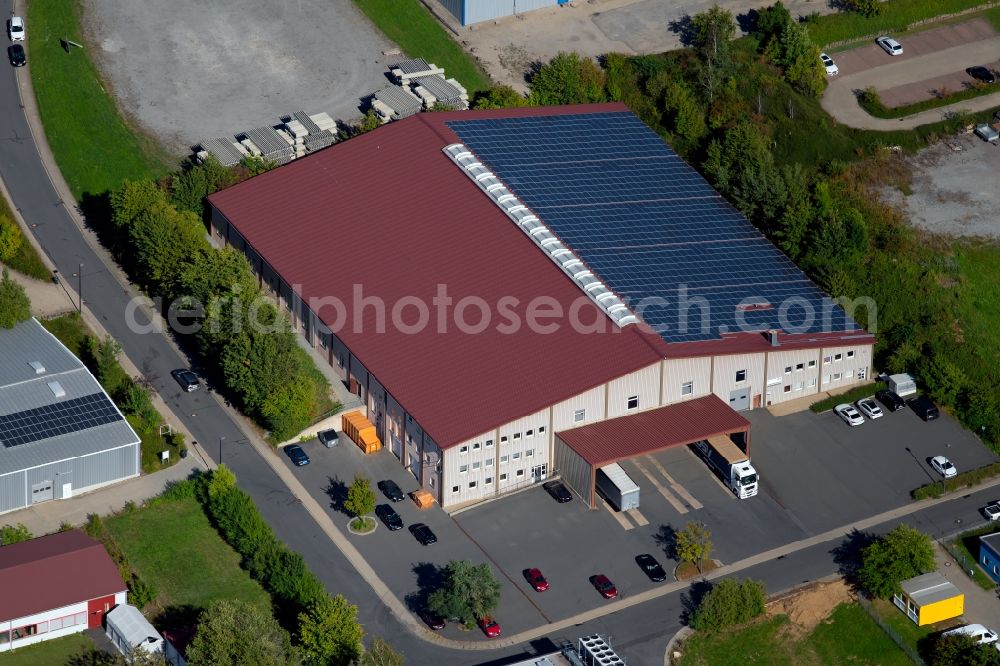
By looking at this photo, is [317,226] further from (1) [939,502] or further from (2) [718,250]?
A: (1) [939,502]

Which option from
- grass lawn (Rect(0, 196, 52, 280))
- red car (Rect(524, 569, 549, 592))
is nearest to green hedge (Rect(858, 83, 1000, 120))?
red car (Rect(524, 569, 549, 592))

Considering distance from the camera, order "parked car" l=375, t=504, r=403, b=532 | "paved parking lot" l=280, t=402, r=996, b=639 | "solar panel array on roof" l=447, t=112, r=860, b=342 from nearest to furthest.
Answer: "paved parking lot" l=280, t=402, r=996, b=639 → "parked car" l=375, t=504, r=403, b=532 → "solar panel array on roof" l=447, t=112, r=860, b=342

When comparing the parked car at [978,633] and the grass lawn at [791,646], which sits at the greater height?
the parked car at [978,633]

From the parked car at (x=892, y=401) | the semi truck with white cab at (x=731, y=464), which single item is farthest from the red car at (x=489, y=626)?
the parked car at (x=892, y=401)

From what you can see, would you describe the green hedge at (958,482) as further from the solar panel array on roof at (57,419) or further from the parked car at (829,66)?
the solar panel array on roof at (57,419)

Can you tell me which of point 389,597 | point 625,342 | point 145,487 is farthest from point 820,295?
point 145,487

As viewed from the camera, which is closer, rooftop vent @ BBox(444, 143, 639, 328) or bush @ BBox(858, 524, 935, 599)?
bush @ BBox(858, 524, 935, 599)

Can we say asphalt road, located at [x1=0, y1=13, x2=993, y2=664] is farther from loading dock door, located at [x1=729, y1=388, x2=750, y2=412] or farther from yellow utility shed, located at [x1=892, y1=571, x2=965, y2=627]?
loading dock door, located at [x1=729, y1=388, x2=750, y2=412]
